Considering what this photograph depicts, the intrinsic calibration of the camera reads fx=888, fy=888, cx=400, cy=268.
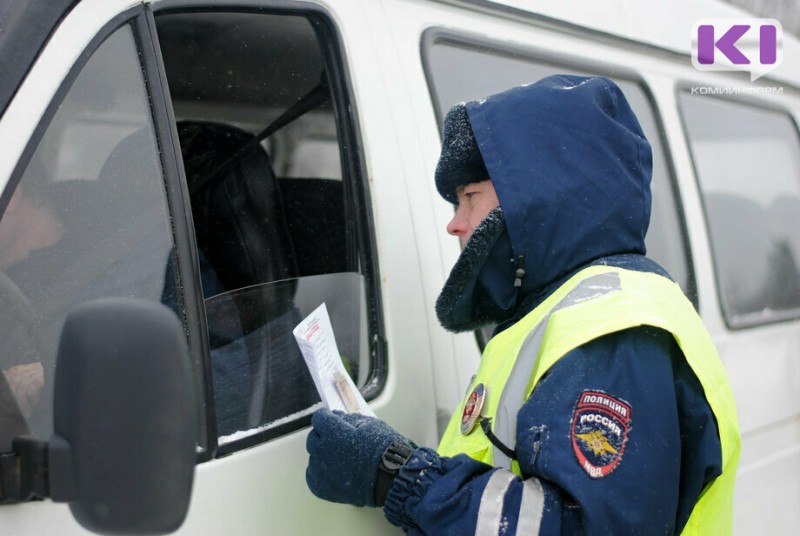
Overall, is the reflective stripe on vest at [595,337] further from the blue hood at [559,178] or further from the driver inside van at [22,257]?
the driver inside van at [22,257]

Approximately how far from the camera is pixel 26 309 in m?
1.31

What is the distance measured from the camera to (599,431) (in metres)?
1.26

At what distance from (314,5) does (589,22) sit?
1.00 metres

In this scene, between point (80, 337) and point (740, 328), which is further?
point (740, 328)

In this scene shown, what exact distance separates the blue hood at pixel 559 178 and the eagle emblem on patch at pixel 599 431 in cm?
32

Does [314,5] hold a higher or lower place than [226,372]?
higher

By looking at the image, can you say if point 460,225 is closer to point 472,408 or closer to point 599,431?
point 472,408

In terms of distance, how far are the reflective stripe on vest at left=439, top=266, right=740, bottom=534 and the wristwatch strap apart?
0.39 ft

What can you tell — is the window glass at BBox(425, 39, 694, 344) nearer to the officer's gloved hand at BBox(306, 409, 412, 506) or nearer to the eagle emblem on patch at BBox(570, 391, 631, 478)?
the officer's gloved hand at BBox(306, 409, 412, 506)

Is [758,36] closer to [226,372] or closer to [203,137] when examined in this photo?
[203,137]

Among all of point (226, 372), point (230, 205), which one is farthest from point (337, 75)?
point (226, 372)

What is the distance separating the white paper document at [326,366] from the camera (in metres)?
1.61

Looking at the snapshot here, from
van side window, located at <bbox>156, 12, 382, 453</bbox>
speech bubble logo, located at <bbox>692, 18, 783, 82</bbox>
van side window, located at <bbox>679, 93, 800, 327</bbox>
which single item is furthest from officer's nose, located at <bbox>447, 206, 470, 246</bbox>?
speech bubble logo, located at <bbox>692, 18, 783, 82</bbox>

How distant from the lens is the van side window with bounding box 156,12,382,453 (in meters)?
1.66
